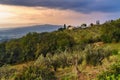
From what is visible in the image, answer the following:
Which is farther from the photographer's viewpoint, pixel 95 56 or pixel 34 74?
pixel 95 56

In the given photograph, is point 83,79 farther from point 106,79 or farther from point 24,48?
point 24,48

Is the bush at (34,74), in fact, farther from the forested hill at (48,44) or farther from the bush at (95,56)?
the forested hill at (48,44)

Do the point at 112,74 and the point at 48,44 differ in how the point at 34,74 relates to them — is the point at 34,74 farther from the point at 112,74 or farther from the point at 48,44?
the point at 48,44

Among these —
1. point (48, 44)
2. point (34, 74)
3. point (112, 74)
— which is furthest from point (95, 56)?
point (48, 44)

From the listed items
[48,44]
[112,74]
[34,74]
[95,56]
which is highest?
[112,74]

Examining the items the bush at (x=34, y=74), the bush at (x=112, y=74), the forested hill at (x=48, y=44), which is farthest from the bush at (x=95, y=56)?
the forested hill at (x=48, y=44)

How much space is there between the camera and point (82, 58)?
54.8 meters

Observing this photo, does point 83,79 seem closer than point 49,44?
Yes

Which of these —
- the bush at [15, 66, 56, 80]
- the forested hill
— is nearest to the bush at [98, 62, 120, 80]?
the bush at [15, 66, 56, 80]

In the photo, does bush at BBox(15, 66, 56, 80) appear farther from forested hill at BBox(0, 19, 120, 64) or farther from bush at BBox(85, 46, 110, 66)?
forested hill at BBox(0, 19, 120, 64)

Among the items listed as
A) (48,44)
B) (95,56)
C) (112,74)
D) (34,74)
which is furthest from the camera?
(48,44)

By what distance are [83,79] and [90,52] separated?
2299 cm

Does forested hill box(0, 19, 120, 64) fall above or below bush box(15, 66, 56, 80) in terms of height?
below

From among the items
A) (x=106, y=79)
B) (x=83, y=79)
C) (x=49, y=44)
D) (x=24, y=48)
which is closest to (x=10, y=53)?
(x=24, y=48)
